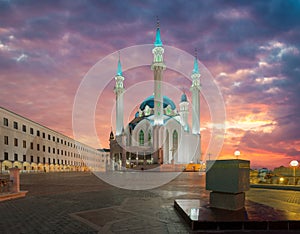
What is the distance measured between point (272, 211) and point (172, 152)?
2909 inches

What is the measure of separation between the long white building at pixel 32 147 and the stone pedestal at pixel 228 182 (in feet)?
139

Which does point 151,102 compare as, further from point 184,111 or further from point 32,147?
point 32,147

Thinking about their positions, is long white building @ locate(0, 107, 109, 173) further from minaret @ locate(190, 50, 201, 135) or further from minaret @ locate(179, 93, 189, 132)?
minaret @ locate(190, 50, 201, 135)

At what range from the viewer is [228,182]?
8.05 m

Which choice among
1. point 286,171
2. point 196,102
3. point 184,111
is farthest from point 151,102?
point 286,171

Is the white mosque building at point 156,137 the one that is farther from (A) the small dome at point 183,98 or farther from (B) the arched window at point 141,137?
(A) the small dome at point 183,98

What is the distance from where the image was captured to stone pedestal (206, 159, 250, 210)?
7.98m

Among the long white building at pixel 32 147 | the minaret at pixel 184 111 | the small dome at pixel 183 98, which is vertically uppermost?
the small dome at pixel 183 98

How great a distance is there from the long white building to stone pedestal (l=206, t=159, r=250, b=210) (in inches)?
1673

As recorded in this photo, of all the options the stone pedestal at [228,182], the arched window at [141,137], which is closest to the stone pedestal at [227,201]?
the stone pedestal at [228,182]

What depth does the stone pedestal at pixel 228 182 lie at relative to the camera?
798 centimetres

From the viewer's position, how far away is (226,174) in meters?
8.18

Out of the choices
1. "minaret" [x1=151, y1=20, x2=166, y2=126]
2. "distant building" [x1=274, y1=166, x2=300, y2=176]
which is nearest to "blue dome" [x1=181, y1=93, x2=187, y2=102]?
"minaret" [x1=151, y1=20, x2=166, y2=126]

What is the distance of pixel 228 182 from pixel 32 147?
2242 inches
